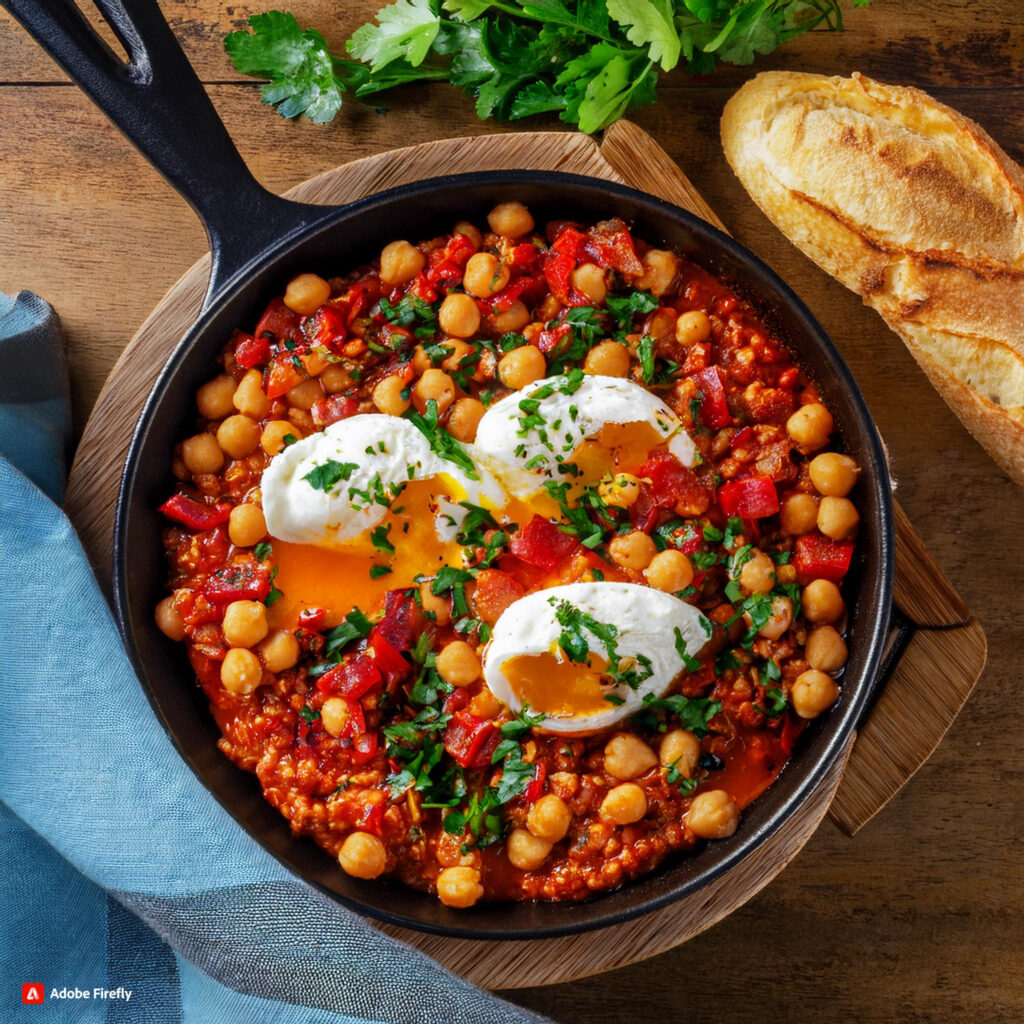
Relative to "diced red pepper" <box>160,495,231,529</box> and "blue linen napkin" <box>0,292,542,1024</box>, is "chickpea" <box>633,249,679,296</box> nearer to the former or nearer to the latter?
"diced red pepper" <box>160,495,231,529</box>

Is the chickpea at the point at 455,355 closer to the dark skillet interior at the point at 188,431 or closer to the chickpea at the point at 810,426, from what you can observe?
the dark skillet interior at the point at 188,431

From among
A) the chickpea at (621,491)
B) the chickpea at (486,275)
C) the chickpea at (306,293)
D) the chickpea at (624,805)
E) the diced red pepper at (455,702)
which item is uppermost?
the chickpea at (306,293)

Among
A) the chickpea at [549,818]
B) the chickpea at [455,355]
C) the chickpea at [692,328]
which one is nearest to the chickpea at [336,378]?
the chickpea at [455,355]

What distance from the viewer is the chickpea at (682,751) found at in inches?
135

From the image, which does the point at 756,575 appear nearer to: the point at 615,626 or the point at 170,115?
the point at 615,626

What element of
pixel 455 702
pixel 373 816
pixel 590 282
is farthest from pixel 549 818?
pixel 590 282

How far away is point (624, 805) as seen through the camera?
11.1ft

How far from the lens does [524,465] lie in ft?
11.3

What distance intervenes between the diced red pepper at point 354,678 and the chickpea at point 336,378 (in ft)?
3.24

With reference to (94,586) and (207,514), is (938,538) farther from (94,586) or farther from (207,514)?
(94,586)

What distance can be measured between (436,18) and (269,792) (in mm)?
2956

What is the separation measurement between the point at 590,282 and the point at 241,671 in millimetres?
1866

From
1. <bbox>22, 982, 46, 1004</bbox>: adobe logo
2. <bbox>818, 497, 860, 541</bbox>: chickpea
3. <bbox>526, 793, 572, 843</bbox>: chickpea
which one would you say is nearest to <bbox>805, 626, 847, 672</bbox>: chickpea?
<bbox>818, 497, 860, 541</bbox>: chickpea

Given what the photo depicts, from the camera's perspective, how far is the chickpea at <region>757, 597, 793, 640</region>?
3447mm
